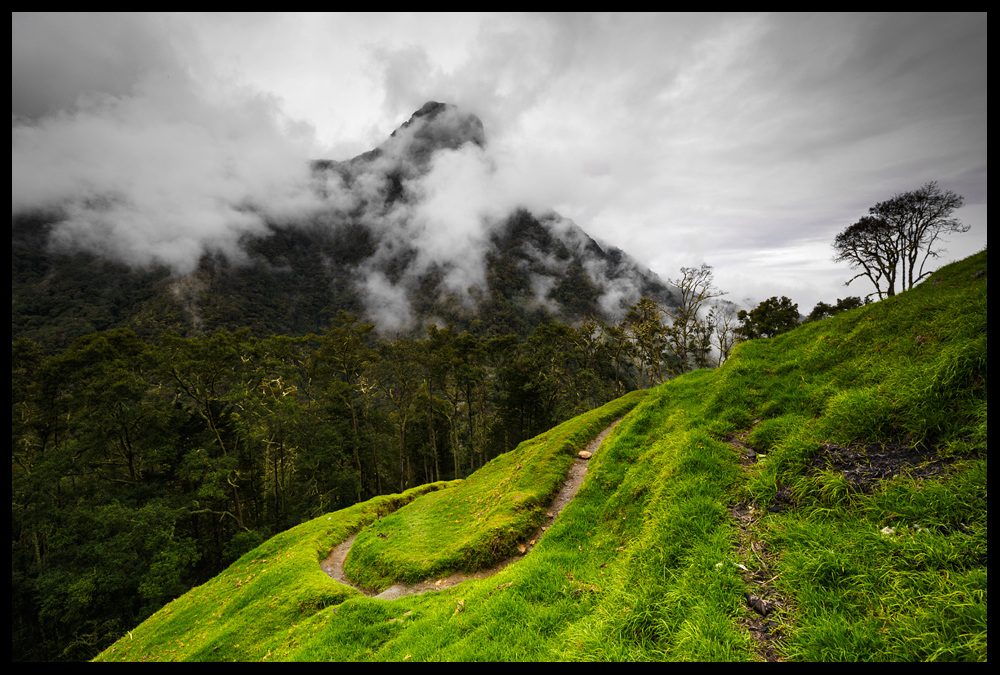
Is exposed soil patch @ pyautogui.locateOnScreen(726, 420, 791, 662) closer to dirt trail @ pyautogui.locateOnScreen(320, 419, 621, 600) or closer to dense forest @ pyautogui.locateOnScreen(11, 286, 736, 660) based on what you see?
dirt trail @ pyautogui.locateOnScreen(320, 419, 621, 600)

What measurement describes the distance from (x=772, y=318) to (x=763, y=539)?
53880 millimetres

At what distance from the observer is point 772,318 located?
151 feet

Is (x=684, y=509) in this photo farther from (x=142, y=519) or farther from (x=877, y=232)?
(x=877, y=232)

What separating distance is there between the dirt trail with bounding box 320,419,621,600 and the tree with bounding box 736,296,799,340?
42.5 m

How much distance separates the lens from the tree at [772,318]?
149 feet

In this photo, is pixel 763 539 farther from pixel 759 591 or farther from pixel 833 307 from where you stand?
pixel 833 307

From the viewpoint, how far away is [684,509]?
5922 mm

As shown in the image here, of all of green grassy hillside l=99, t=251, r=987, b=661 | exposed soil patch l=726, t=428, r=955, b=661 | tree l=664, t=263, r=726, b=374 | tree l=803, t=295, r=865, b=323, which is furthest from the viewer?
tree l=803, t=295, r=865, b=323

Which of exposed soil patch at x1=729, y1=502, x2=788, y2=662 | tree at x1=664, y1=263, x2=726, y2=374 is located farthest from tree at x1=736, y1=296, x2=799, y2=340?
exposed soil patch at x1=729, y1=502, x2=788, y2=662

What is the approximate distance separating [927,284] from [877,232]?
117 ft

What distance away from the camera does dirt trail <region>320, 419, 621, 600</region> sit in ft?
31.6

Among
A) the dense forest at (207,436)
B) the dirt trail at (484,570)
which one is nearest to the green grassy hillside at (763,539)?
the dirt trail at (484,570)

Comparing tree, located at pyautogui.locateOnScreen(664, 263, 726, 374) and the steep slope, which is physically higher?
the steep slope

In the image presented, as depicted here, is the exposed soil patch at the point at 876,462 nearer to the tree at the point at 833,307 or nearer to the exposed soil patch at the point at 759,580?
the exposed soil patch at the point at 759,580
